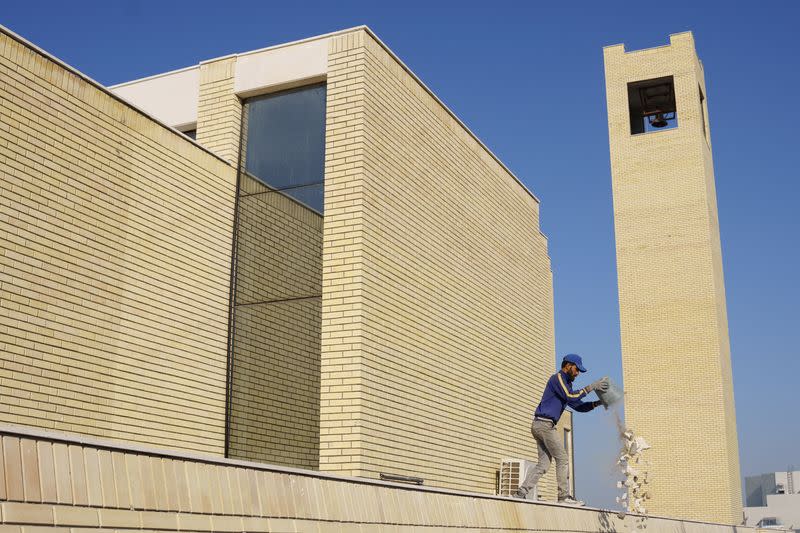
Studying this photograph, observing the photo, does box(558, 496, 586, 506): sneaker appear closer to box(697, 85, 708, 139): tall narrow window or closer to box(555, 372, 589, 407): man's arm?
box(555, 372, 589, 407): man's arm

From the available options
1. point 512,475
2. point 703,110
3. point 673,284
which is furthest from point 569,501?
point 703,110

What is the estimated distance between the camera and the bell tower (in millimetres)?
28250

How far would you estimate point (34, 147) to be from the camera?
10.2 m

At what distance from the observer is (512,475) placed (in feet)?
53.4

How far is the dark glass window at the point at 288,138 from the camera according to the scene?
1320 cm

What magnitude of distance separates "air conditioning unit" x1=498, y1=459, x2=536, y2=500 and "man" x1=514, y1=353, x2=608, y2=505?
530 cm

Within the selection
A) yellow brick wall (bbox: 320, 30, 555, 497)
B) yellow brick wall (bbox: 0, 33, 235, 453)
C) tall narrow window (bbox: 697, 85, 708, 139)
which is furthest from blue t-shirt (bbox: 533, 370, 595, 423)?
tall narrow window (bbox: 697, 85, 708, 139)

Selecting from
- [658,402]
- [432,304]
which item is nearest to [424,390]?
[432,304]

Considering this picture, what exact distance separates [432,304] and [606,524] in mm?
5027

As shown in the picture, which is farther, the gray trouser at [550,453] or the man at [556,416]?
the gray trouser at [550,453]

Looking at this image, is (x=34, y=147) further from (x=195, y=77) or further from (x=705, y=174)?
(x=705, y=174)

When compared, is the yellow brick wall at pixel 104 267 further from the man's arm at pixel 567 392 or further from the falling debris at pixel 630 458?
the falling debris at pixel 630 458

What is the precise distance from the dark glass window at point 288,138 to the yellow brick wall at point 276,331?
0.31m

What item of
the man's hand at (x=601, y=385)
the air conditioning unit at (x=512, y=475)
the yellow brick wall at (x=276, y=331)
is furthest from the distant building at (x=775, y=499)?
the man's hand at (x=601, y=385)
